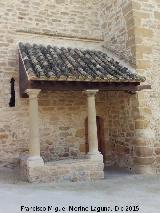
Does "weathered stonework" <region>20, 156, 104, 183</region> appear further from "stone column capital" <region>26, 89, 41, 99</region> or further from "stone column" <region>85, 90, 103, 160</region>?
"stone column capital" <region>26, 89, 41, 99</region>

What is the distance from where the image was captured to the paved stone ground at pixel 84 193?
5.29 m

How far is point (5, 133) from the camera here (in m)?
8.46

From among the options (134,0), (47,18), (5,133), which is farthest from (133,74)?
(5,133)

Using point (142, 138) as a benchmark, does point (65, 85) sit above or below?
above

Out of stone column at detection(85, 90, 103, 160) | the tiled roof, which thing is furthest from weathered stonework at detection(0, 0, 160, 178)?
stone column at detection(85, 90, 103, 160)

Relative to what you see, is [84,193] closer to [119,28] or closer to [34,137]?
[34,137]

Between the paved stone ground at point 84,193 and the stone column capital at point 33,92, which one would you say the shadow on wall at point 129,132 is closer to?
the paved stone ground at point 84,193

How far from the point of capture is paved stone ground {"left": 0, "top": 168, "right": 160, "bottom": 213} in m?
5.29

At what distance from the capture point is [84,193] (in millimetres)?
6164

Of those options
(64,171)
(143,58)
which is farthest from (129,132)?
(64,171)

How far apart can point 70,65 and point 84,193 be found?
354 centimetres

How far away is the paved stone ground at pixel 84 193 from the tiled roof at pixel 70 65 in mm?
2521

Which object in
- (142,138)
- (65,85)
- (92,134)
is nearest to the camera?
(65,85)

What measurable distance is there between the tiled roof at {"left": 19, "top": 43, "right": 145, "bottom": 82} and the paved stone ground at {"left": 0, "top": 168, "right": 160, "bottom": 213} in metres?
2.52
